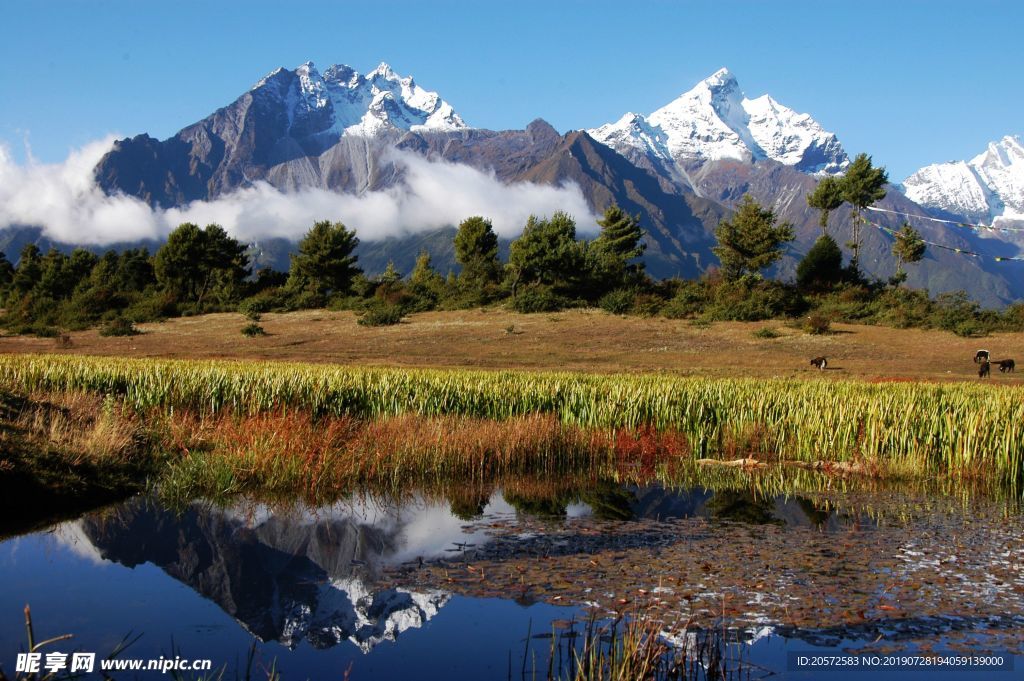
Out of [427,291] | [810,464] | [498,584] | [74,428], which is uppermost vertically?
[427,291]

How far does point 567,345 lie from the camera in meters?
60.2

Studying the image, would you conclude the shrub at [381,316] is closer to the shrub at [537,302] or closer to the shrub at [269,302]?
the shrub at [537,302]

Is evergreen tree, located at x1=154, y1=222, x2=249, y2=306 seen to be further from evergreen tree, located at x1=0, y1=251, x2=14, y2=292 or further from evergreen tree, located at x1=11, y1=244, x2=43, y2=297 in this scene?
evergreen tree, located at x1=0, y1=251, x2=14, y2=292

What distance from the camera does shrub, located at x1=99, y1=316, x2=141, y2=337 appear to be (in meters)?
70.2

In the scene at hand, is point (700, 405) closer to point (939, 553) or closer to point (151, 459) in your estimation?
point (939, 553)

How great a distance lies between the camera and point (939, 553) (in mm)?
12109

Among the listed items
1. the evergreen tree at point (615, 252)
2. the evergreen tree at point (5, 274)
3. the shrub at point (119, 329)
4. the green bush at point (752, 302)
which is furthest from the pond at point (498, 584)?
the evergreen tree at point (5, 274)

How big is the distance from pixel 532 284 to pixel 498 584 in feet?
244

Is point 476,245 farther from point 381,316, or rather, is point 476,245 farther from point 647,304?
point 647,304

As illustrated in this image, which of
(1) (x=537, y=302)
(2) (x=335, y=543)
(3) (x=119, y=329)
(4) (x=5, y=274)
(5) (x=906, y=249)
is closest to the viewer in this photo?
(2) (x=335, y=543)

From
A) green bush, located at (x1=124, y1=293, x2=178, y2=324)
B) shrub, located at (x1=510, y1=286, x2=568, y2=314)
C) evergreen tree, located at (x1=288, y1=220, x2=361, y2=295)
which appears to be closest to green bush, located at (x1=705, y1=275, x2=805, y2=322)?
shrub, located at (x1=510, y1=286, x2=568, y2=314)

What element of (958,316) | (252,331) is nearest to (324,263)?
(252,331)

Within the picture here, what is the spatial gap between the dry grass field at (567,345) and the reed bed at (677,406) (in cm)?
2036

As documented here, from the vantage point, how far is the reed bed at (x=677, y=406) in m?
19.4
